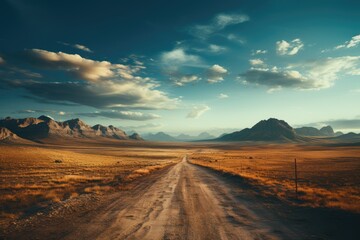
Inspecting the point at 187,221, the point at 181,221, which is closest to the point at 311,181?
the point at 187,221

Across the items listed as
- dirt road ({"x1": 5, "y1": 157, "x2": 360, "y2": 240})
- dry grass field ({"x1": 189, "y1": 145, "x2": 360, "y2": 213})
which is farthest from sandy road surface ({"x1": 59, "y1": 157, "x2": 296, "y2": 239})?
dry grass field ({"x1": 189, "y1": 145, "x2": 360, "y2": 213})

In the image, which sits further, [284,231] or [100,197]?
[100,197]

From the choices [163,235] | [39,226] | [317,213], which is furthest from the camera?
[317,213]

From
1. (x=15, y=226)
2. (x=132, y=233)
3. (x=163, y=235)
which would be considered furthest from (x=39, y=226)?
(x=163, y=235)

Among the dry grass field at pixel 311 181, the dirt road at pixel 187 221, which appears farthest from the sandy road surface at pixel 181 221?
the dry grass field at pixel 311 181

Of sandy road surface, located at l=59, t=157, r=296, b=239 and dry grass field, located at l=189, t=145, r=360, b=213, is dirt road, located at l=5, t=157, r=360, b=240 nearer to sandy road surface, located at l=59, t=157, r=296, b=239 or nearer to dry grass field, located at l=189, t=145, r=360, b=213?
sandy road surface, located at l=59, t=157, r=296, b=239

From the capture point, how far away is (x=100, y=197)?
17.2 m

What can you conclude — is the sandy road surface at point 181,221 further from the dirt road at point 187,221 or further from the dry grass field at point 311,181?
the dry grass field at point 311,181

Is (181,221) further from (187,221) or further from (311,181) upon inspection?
(311,181)

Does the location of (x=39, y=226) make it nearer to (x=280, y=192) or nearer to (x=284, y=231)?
(x=284, y=231)

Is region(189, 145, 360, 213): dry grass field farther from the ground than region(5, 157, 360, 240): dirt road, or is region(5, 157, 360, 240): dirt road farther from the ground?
region(5, 157, 360, 240): dirt road

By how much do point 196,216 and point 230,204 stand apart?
146 inches

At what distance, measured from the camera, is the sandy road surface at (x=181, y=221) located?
927cm

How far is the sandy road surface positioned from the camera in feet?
30.4
